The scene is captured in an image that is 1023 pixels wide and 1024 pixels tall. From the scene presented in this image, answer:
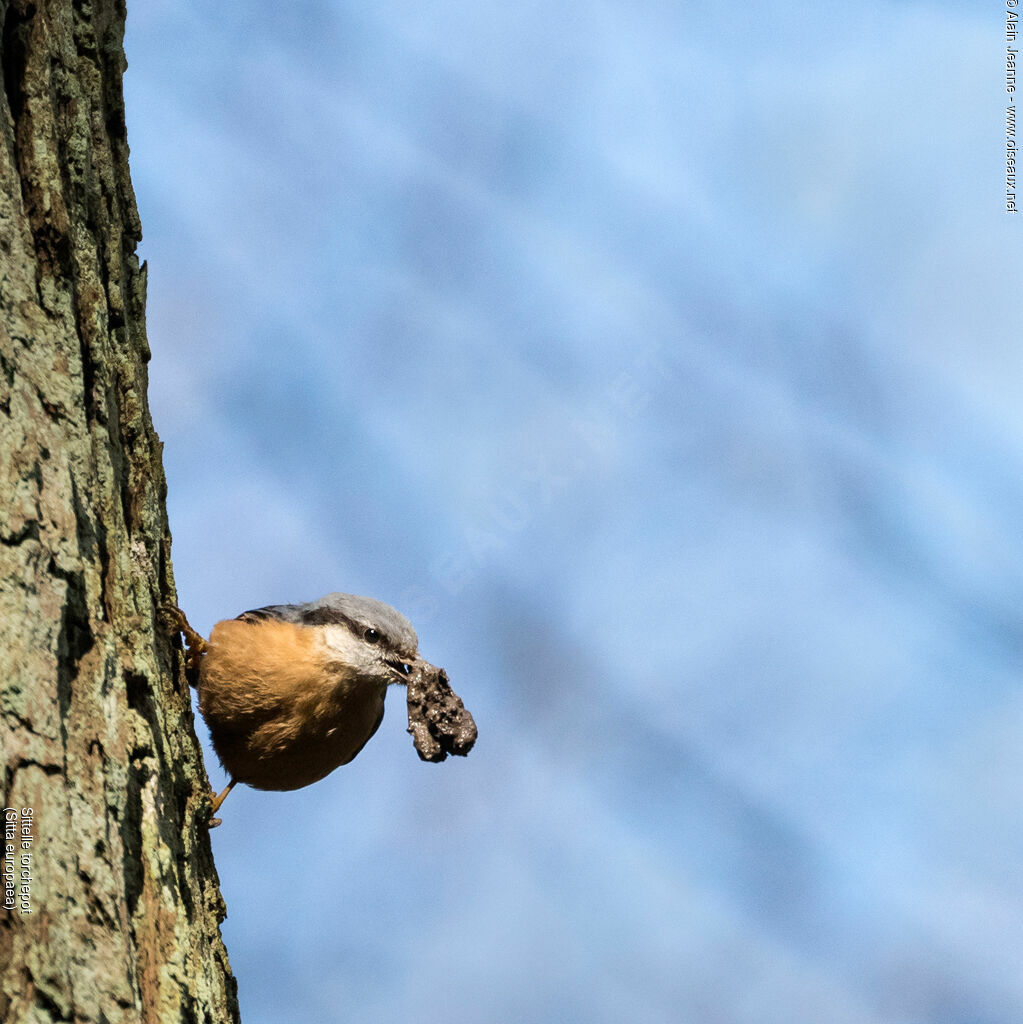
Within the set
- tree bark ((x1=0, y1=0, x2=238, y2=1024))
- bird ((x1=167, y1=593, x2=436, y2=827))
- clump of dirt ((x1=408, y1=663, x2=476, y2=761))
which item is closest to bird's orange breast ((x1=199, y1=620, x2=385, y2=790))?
bird ((x1=167, y1=593, x2=436, y2=827))

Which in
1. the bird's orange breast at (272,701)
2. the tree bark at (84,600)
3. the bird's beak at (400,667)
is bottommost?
the tree bark at (84,600)

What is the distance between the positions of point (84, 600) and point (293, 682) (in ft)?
5.97

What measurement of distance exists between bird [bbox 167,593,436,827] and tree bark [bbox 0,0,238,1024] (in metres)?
0.99

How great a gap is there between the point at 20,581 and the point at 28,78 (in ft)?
3.62

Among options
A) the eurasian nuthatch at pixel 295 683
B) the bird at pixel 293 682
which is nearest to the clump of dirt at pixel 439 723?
the eurasian nuthatch at pixel 295 683

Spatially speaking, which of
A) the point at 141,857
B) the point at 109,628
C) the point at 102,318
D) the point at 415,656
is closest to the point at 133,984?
the point at 141,857

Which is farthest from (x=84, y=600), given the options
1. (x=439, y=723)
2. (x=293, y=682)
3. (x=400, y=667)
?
(x=400, y=667)

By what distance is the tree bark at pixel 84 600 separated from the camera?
163cm

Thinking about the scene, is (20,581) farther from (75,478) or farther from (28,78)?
(28,78)

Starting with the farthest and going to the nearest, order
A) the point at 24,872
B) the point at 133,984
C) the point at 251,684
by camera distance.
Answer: the point at 251,684, the point at 133,984, the point at 24,872

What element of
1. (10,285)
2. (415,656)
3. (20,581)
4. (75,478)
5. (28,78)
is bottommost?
(20,581)

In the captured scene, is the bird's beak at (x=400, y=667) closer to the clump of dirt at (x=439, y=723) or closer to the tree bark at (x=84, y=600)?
the clump of dirt at (x=439, y=723)

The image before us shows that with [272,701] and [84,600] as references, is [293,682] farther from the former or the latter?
[84,600]

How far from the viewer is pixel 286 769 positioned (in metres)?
Result: 3.81
